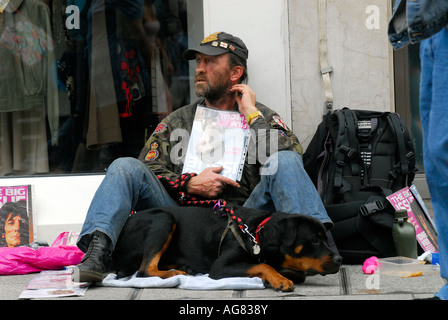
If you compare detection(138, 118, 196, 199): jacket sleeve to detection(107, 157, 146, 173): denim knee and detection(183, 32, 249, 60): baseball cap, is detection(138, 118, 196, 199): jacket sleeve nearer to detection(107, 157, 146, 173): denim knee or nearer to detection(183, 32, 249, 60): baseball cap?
detection(107, 157, 146, 173): denim knee

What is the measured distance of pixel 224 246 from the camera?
403 cm

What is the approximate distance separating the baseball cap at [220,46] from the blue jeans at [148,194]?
0.97m

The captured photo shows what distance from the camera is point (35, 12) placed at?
5.86 m

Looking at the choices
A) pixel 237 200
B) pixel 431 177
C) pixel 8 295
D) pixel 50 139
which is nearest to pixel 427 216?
pixel 237 200

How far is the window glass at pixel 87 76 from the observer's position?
5.85 meters

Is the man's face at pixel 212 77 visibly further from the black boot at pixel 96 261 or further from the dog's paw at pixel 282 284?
the dog's paw at pixel 282 284

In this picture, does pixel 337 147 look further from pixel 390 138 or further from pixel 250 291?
pixel 250 291

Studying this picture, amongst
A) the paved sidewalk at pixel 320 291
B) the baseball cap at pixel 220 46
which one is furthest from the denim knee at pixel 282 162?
the baseball cap at pixel 220 46

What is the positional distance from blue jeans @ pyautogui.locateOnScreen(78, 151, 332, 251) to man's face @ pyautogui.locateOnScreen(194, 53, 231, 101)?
78 centimetres

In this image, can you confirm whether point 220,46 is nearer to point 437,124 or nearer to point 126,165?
point 126,165

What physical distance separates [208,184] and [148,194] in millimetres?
365

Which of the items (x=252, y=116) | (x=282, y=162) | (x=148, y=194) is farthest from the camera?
(x=252, y=116)

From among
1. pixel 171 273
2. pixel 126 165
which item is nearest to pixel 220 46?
pixel 126 165

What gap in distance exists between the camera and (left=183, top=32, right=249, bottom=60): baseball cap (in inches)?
192
